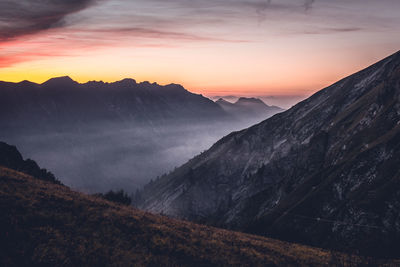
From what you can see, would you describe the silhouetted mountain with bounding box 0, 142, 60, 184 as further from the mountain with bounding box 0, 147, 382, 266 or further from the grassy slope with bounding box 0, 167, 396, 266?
the mountain with bounding box 0, 147, 382, 266

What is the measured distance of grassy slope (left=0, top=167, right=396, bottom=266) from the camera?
2200 cm

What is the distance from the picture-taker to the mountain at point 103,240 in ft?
72.1

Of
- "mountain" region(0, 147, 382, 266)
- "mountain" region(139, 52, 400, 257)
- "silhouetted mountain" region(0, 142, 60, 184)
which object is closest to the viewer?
"mountain" region(0, 147, 382, 266)

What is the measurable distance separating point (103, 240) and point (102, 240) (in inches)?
2.8

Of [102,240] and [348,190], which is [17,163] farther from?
[348,190]

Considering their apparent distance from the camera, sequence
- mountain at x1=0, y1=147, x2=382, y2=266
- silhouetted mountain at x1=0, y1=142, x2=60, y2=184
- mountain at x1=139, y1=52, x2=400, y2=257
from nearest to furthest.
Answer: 1. mountain at x1=0, y1=147, x2=382, y2=266
2. silhouetted mountain at x1=0, y1=142, x2=60, y2=184
3. mountain at x1=139, y1=52, x2=400, y2=257

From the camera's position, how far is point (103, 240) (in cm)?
2472

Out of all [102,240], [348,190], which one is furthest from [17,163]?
[348,190]

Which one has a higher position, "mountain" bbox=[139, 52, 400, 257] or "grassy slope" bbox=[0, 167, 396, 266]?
"grassy slope" bbox=[0, 167, 396, 266]

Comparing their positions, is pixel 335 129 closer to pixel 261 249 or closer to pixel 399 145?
pixel 399 145

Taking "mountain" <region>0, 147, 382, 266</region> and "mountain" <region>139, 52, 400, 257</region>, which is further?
"mountain" <region>139, 52, 400, 257</region>

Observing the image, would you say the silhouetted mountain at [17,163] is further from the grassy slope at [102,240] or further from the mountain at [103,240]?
the mountain at [103,240]

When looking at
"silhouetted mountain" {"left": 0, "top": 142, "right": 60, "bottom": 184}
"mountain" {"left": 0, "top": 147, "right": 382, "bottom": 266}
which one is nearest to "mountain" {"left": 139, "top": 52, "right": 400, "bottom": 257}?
"mountain" {"left": 0, "top": 147, "right": 382, "bottom": 266}

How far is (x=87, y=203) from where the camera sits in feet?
103
